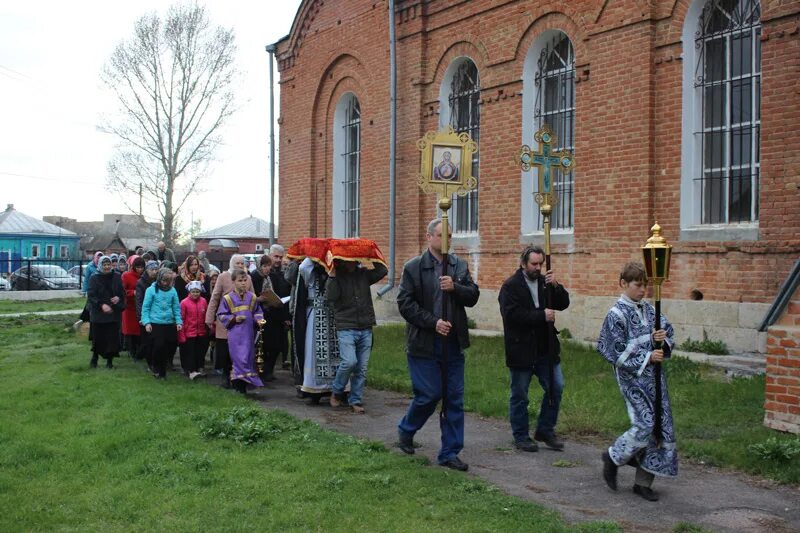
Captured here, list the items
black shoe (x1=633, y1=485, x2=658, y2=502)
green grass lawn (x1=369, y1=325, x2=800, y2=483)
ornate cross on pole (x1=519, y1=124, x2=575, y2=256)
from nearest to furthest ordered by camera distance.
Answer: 1. black shoe (x1=633, y1=485, x2=658, y2=502)
2. green grass lawn (x1=369, y1=325, x2=800, y2=483)
3. ornate cross on pole (x1=519, y1=124, x2=575, y2=256)

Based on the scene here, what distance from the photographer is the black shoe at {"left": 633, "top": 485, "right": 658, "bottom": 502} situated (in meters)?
6.30

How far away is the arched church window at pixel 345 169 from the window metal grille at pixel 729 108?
10151 millimetres

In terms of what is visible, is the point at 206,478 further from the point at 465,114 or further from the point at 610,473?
the point at 465,114

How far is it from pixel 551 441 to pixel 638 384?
1.66m

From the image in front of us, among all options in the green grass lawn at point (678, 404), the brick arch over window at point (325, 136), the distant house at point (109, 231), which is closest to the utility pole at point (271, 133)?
the brick arch over window at point (325, 136)

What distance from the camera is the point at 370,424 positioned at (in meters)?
9.34

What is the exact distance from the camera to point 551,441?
25.8 feet

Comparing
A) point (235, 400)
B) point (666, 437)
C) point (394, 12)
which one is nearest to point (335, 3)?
point (394, 12)

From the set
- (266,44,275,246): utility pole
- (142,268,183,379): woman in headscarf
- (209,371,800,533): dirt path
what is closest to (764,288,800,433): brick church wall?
(209,371,800,533): dirt path

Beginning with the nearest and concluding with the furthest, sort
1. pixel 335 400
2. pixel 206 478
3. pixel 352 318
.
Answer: pixel 206 478 < pixel 352 318 < pixel 335 400

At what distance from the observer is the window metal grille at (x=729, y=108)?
39.1ft

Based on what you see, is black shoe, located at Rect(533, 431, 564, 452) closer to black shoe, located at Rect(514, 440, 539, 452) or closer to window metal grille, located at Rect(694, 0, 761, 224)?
black shoe, located at Rect(514, 440, 539, 452)

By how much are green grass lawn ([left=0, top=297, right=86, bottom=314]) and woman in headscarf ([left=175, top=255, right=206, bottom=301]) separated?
13.9 metres

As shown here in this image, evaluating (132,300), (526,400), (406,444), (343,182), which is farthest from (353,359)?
(343,182)
